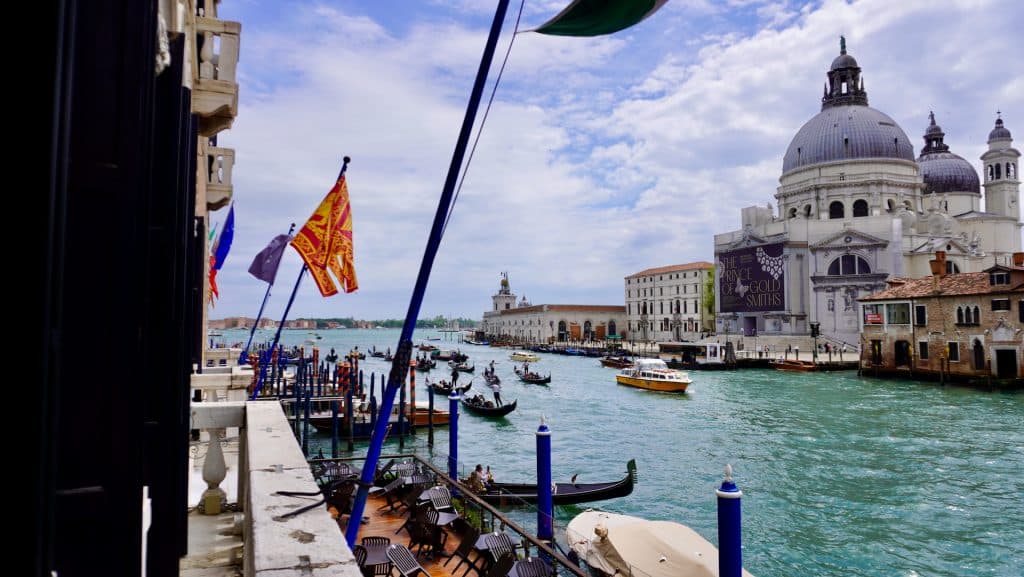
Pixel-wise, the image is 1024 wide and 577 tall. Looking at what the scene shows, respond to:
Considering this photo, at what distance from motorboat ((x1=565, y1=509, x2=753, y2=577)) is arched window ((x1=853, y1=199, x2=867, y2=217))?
6913cm

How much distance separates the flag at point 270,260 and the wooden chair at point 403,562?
9.89 m

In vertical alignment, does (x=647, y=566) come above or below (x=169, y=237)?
below

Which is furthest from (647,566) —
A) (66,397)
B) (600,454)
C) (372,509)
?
(600,454)

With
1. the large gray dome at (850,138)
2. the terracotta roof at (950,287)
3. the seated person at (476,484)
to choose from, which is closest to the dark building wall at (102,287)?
the seated person at (476,484)

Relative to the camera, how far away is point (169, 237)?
3090 millimetres

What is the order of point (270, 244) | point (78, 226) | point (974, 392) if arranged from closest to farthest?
point (78, 226) → point (270, 244) → point (974, 392)

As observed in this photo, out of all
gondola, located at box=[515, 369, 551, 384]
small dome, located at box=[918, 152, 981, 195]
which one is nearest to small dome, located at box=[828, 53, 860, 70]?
small dome, located at box=[918, 152, 981, 195]

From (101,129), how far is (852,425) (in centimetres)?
3034

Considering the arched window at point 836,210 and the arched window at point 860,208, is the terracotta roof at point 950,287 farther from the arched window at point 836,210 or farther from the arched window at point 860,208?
the arched window at point 836,210

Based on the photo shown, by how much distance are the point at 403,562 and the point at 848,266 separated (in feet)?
219

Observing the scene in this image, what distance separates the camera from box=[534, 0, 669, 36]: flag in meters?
3.72

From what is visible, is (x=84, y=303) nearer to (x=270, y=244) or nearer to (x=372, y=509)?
(x=372, y=509)

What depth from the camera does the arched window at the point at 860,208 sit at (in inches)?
2790

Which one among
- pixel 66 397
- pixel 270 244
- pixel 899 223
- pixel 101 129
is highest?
pixel 899 223
